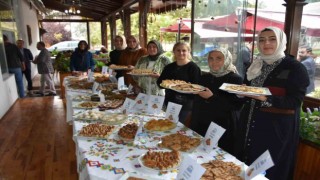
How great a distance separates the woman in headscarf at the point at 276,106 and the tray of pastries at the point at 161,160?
560mm

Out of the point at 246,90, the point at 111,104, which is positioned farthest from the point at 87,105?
the point at 246,90

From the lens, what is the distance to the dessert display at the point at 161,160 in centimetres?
106

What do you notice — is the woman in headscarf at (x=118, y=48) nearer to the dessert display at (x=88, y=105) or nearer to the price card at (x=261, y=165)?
the dessert display at (x=88, y=105)

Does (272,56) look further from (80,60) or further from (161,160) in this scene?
(80,60)

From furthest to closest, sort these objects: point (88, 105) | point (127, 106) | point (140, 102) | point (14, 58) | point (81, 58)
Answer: point (14, 58) → point (81, 58) → point (88, 105) → point (140, 102) → point (127, 106)

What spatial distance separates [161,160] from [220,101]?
679mm

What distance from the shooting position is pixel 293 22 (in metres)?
A: 1.90

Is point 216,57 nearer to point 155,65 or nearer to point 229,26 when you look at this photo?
point 155,65

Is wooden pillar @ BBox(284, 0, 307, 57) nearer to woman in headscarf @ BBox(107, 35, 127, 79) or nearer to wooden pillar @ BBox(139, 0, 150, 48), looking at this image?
woman in headscarf @ BBox(107, 35, 127, 79)

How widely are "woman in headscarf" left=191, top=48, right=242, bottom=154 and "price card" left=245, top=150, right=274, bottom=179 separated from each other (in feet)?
2.21

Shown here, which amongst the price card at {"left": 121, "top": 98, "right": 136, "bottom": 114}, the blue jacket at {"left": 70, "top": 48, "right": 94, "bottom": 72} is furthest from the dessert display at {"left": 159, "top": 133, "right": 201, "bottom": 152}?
the blue jacket at {"left": 70, "top": 48, "right": 94, "bottom": 72}

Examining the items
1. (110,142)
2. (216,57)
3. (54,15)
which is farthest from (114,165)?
(54,15)

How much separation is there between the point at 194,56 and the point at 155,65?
47.8 inches

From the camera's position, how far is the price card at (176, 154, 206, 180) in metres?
0.84
